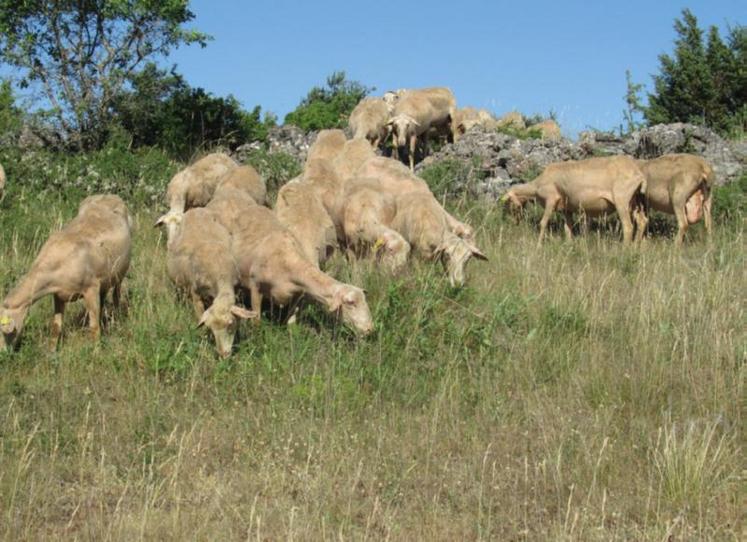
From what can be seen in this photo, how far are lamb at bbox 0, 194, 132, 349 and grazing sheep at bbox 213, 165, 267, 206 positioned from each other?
325 cm

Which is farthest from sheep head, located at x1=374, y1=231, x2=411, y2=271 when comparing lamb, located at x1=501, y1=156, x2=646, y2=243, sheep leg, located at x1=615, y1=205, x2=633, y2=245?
sheep leg, located at x1=615, y1=205, x2=633, y2=245

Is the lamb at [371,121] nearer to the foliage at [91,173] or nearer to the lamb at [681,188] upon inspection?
the foliage at [91,173]

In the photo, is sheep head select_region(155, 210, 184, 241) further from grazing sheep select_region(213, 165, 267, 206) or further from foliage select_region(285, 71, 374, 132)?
foliage select_region(285, 71, 374, 132)

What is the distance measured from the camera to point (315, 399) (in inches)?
330

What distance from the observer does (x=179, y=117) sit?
20297mm

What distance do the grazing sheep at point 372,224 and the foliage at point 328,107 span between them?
8.90 m

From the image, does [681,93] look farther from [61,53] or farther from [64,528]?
[64,528]

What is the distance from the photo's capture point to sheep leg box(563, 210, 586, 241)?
50.6 ft

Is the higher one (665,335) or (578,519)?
(665,335)

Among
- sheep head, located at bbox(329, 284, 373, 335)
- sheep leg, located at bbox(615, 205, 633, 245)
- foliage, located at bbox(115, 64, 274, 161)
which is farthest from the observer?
foliage, located at bbox(115, 64, 274, 161)

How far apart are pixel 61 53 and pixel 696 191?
11352 millimetres

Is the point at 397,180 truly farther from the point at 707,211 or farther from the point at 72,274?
the point at 72,274

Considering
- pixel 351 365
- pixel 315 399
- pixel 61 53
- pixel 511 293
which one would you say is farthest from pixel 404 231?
pixel 61 53

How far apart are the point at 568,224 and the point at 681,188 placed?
6.67 feet
